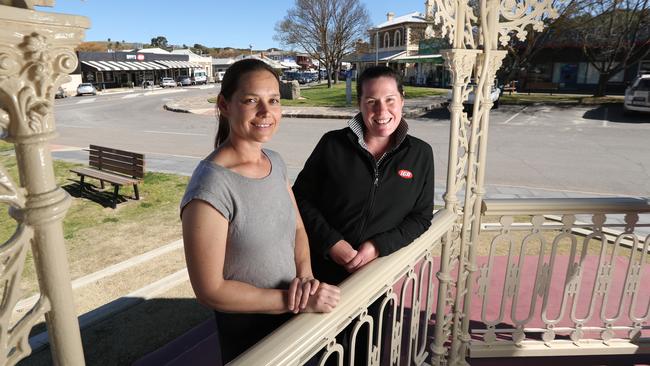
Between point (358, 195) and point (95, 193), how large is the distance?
23.6 ft

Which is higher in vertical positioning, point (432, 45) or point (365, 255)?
point (432, 45)

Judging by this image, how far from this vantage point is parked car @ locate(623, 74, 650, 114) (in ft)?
54.7

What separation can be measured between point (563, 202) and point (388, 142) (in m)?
1.54

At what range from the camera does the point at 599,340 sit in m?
3.21

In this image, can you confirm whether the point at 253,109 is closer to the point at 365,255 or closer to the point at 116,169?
the point at 365,255

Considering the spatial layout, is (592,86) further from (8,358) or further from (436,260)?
(8,358)

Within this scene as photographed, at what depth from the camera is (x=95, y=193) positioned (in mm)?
7852

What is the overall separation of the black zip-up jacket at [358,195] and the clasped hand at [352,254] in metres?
0.04

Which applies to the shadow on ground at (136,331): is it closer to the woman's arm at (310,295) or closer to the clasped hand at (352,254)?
the clasped hand at (352,254)

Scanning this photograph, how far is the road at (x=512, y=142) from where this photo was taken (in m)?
8.69

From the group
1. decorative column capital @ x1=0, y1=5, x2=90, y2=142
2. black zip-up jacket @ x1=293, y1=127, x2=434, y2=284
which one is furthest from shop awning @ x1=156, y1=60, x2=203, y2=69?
decorative column capital @ x1=0, y1=5, x2=90, y2=142

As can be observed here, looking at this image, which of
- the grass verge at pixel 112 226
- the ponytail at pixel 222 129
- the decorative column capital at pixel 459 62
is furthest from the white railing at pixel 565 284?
the grass verge at pixel 112 226

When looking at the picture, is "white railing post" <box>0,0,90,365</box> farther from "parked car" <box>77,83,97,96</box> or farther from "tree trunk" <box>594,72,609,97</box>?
"parked car" <box>77,83,97,96</box>

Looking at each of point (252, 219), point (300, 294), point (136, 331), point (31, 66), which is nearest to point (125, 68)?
point (136, 331)
